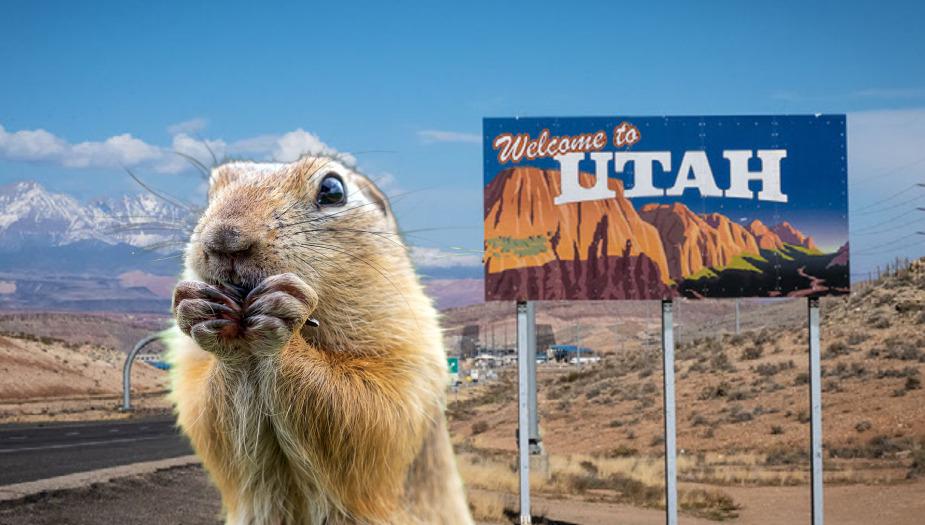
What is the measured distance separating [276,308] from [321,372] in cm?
59

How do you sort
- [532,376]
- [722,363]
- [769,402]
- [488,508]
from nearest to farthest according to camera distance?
[488,508]
[532,376]
[769,402]
[722,363]

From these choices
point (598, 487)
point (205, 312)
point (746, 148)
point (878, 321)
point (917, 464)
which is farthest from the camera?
point (878, 321)

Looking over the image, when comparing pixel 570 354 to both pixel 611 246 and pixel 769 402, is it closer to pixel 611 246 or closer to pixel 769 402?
pixel 769 402

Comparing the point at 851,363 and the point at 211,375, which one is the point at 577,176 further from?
the point at 851,363

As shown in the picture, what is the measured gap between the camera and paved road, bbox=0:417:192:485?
1786 centimetres

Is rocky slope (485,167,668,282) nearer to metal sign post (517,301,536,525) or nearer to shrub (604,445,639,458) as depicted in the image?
metal sign post (517,301,536,525)

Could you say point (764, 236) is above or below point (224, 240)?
above

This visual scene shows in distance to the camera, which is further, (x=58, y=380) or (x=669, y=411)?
(x=58, y=380)

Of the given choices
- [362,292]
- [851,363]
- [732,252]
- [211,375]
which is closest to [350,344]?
[362,292]

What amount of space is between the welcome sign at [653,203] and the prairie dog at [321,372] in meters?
6.17

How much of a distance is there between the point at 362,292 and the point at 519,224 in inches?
257

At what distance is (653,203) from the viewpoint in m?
9.96

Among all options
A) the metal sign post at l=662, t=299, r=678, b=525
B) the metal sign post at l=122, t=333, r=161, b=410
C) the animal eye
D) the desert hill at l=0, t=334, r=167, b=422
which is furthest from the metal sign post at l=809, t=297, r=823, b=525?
the desert hill at l=0, t=334, r=167, b=422

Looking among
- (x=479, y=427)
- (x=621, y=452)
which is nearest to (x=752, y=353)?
(x=479, y=427)
